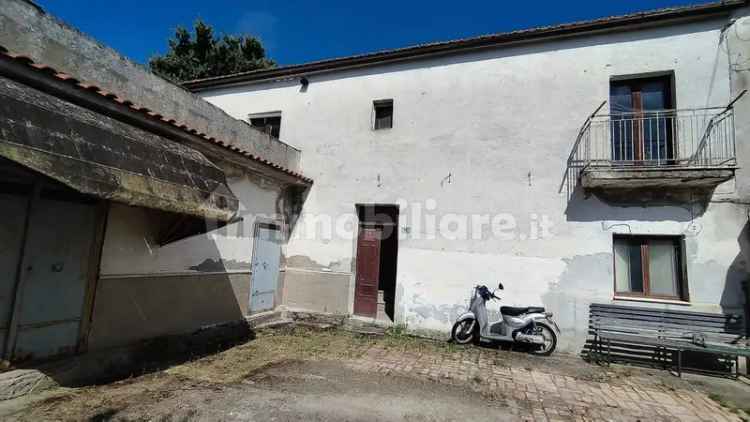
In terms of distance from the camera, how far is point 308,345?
662 centimetres

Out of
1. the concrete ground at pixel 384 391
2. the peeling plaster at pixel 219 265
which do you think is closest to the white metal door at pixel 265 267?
the peeling plaster at pixel 219 265

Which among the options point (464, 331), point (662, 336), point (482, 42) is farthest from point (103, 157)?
point (662, 336)

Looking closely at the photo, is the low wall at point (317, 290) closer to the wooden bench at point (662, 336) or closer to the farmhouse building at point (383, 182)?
the farmhouse building at point (383, 182)

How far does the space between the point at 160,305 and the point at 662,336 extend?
8.09 meters

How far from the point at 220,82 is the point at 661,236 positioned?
1113 centimetres

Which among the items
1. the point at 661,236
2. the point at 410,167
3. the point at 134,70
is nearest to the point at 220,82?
the point at 134,70

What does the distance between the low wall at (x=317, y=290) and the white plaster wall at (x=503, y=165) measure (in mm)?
319

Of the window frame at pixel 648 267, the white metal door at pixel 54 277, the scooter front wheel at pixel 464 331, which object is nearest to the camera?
the white metal door at pixel 54 277

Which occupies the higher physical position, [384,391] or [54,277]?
[54,277]

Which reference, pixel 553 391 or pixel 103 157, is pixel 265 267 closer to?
pixel 103 157

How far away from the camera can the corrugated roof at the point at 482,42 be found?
22.1 ft

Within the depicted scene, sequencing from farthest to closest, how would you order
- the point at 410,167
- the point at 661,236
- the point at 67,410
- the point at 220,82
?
1. the point at 220,82
2. the point at 410,167
3. the point at 661,236
4. the point at 67,410

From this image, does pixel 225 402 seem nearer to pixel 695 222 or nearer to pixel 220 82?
pixel 695 222

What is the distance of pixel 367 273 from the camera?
335 inches
